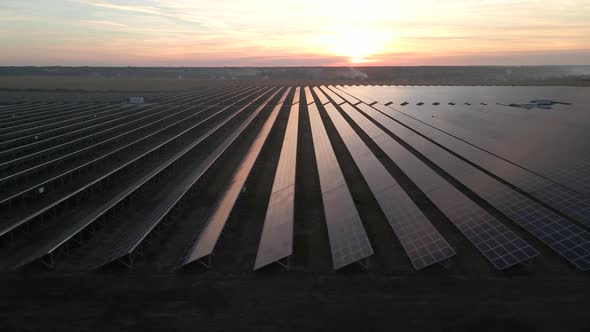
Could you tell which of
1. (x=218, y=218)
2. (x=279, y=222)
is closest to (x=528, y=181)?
(x=279, y=222)

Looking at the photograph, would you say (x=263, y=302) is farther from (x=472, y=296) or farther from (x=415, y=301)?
(x=472, y=296)

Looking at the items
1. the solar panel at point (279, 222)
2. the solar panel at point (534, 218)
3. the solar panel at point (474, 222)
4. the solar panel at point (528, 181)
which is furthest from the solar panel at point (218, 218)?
the solar panel at point (528, 181)

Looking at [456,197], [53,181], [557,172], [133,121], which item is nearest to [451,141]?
[557,172]

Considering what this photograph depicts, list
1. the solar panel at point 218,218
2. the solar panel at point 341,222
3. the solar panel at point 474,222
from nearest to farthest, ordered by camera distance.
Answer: the solar panel at point 474,222 → the solar panel at point 341,222 → the solar panel at point 218,218

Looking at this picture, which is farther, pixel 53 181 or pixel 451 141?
pixel 451 141

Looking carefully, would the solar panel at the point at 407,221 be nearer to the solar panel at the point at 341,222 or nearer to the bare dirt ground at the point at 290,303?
the bare dirt ground at the point at 290,303

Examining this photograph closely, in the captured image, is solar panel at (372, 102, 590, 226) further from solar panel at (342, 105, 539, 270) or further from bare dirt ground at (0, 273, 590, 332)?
bare dirt ground at (0, 273, 590, 332)
